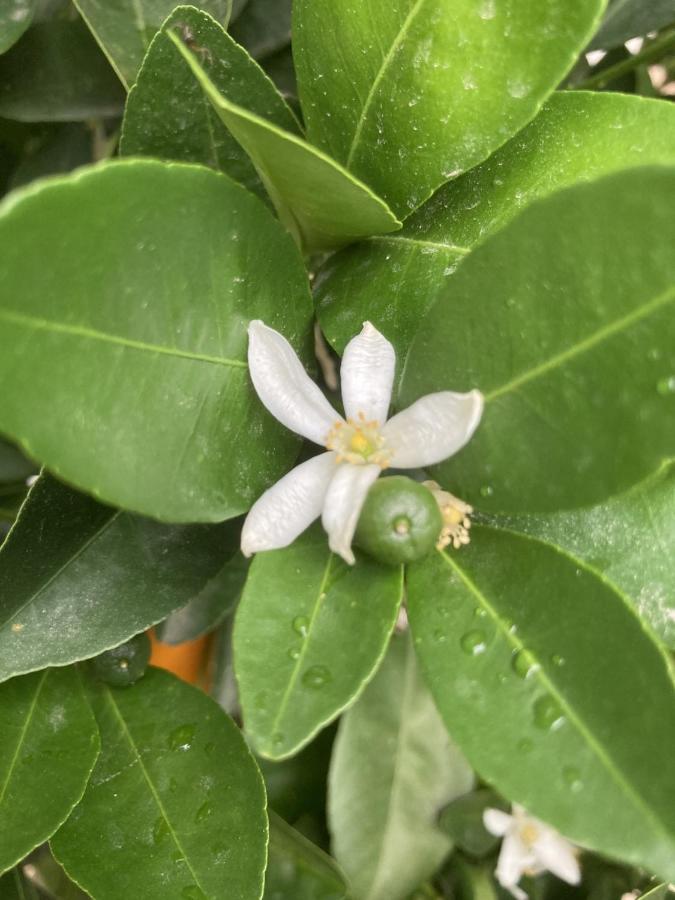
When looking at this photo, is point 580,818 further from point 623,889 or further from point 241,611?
point 623,889

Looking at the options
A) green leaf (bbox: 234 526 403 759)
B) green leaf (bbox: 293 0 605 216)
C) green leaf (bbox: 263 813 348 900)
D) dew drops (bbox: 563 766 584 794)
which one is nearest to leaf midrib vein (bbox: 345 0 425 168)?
green leaf (bbox: 293 0 605 216)

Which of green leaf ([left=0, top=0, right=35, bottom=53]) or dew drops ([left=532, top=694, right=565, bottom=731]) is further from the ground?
green leaf ([left=0, top=0, right=35, bottom=53])

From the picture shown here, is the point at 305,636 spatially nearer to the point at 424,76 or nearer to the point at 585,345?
the point at 585,345

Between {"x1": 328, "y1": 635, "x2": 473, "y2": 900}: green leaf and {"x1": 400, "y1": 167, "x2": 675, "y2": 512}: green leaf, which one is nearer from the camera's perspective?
{"x1": 400, "y1": 167, "x2": 675, "y2": 512}: green leaf

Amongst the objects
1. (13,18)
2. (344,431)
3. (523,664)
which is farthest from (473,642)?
(13,18)

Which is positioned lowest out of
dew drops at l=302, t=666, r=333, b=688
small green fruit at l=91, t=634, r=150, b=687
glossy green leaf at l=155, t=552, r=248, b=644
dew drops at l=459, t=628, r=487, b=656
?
glossy green leaf at l=155, t=552, r=248, b=644

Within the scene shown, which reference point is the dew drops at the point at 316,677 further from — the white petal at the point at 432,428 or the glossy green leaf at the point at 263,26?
the glossy green leaf at the point at 263,26

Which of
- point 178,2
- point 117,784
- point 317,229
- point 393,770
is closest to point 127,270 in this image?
point 317,229

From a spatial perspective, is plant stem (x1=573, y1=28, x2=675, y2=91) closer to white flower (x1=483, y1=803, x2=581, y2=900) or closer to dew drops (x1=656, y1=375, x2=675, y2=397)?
dew drops (x1=656, y1=375, x2=675, y2=397)
